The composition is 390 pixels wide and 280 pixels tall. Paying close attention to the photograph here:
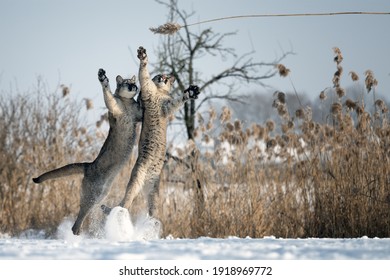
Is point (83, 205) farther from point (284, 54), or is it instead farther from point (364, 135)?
point (284, 54)

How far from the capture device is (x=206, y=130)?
8273mm

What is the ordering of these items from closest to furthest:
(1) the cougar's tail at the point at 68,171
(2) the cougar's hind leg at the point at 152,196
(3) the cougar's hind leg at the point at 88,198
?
(2) the cougar's hind leg at the point at 152,196 < (3) the cougar's hind leg at the point at 88,198 < (1) the cougar's tail at the point at 68,171

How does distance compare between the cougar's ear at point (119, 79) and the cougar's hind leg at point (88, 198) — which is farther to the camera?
the cougar's hind leg at point (88, 198)

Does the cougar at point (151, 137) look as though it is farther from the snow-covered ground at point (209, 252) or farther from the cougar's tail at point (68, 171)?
the snow-covered ground at point (209, 252)

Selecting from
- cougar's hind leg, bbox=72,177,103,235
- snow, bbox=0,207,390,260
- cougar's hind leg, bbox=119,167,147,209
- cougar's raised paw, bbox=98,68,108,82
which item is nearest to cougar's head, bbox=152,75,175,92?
cougar's raised paw, bbox=98,68,108,82

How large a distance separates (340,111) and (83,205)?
3.13m


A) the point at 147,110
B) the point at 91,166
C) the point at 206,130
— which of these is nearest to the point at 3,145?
the point at 206,130

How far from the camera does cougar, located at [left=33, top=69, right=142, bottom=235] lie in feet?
19.2

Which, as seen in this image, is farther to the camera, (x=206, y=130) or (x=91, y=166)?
(x=206, y=130)

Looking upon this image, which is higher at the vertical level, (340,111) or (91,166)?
(340,111)

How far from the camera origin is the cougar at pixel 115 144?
5.86 m

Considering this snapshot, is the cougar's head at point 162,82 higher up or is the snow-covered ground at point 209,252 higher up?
the cougar's head at point 162,82

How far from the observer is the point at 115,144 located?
5941 mm

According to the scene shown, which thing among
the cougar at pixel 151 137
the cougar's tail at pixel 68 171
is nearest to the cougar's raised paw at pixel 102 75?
the cougar at pixel 151 137
